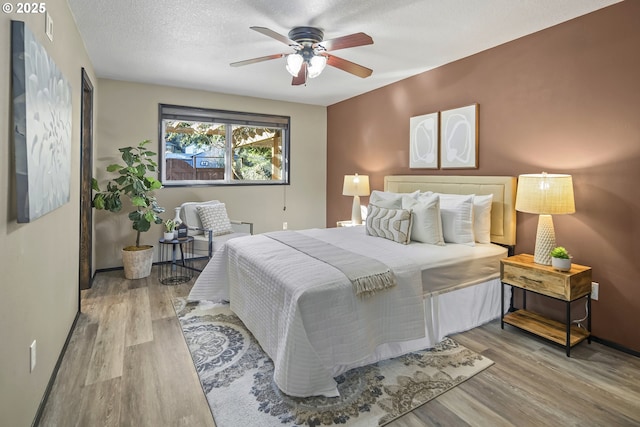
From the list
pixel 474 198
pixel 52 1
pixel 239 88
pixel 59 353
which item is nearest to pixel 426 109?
pixel 474 198

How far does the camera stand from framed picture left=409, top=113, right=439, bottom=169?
13.2 feet

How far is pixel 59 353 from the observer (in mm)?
2311

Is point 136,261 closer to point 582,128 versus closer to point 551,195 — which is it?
point 551,195

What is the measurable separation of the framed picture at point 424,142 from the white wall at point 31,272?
3478mm

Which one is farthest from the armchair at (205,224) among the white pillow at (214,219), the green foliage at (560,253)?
the green foliage at (560,253)

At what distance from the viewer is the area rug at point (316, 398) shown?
1.85 metres

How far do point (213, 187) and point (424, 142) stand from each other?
10.1ft

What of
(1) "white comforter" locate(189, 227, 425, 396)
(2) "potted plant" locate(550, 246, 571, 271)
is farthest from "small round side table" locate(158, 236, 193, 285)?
(2) "potted plant" locate(550, 246, 571, 271)

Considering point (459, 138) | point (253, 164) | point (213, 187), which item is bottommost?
point (213, 187)

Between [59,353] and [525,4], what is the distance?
4.08 metres

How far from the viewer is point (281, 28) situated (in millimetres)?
2936

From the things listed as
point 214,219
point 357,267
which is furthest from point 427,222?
point 214,219

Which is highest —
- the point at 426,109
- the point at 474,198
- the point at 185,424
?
the point at 426,109

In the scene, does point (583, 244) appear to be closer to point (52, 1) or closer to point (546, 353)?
point (546, 353)
